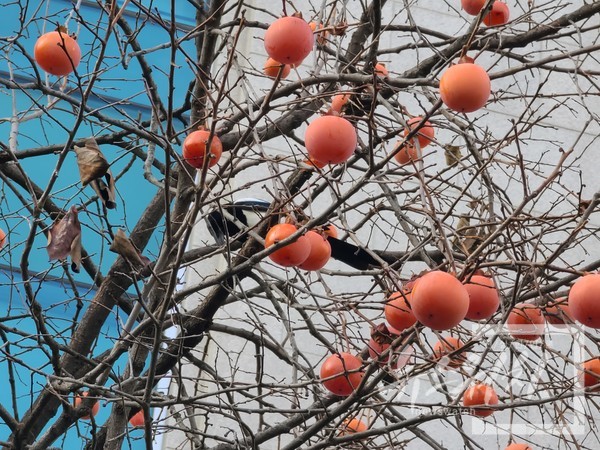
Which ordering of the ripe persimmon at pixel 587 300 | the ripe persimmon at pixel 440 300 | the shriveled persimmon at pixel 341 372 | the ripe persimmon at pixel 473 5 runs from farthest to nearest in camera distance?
1. the ripe persimmon at pixel 473 5
2. the shriveled persimmon at pixel 341 372
3. the ripe persimmon at pixel 587 300
4. the ripe persimmon at pixel 440 300

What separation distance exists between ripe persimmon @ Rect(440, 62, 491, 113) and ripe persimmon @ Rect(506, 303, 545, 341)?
68cm

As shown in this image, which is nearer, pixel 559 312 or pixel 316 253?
pixel 559 312

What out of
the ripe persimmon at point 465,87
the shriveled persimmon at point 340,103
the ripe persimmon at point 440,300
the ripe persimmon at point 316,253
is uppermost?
the shriveled persimmon at point 340,103

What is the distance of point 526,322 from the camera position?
111 inches

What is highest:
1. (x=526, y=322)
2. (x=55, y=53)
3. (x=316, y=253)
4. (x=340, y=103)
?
(x=55, y=53)

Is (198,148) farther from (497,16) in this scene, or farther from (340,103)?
(497,16)

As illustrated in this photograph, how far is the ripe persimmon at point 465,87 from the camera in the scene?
2477mm

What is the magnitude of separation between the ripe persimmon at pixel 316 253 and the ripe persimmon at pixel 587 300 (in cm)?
80

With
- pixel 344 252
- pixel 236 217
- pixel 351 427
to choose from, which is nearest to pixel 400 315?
pixel 344 252

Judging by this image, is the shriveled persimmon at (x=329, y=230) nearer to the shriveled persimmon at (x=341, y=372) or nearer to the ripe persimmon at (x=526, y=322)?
the shriveled persimmon at (x=341, y=372)

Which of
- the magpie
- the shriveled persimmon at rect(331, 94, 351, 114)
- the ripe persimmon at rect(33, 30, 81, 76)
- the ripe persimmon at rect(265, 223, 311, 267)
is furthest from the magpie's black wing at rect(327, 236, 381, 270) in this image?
the ripe persimmon at rect(33, 30, 81, 76)

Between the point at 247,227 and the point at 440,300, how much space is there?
1.29 m

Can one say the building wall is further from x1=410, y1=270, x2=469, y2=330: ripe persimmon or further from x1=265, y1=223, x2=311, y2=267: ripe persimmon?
x1=410, y1=270, x2=469, y2=330: ripe persimmon

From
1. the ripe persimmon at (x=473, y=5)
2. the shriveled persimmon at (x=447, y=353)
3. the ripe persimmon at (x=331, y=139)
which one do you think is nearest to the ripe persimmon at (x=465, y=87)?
the ripe persimmon at (x=331, y=139)
